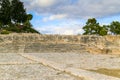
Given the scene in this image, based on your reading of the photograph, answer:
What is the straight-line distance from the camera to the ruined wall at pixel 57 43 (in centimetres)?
2977

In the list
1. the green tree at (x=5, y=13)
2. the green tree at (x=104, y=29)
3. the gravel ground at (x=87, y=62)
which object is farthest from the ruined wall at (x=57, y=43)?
the green tree at (x=5, y=13)

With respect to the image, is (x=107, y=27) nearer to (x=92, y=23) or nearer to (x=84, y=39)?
(x=92, y=23)

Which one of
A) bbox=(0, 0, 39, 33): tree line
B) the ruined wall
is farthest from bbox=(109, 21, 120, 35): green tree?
the ruined wall

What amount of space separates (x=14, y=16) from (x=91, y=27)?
1188 centimetres

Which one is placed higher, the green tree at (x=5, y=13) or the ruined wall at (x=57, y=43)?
the green tree at (x=5, y=13)

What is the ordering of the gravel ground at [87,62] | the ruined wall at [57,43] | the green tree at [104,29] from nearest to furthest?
1. the gravel ground at [87,62]
2. the ruined wall at [57,43]
3. the green tree at [104,29]

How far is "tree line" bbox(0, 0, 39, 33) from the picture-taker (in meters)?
50.8

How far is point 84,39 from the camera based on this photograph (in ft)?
105

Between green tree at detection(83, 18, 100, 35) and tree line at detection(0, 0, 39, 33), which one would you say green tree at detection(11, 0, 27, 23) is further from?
green tree at detection(83, 18, 100, 35)

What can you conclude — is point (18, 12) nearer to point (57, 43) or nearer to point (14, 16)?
point (14, 16)

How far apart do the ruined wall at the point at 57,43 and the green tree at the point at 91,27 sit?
16.9 meters

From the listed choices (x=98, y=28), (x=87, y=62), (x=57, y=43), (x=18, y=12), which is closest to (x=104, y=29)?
(x=98, y=28)

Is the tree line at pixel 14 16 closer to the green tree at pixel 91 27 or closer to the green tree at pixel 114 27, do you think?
the green tree at pixel 91 27

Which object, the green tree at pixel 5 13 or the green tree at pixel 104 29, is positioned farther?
the green tree at pixel 5 13
